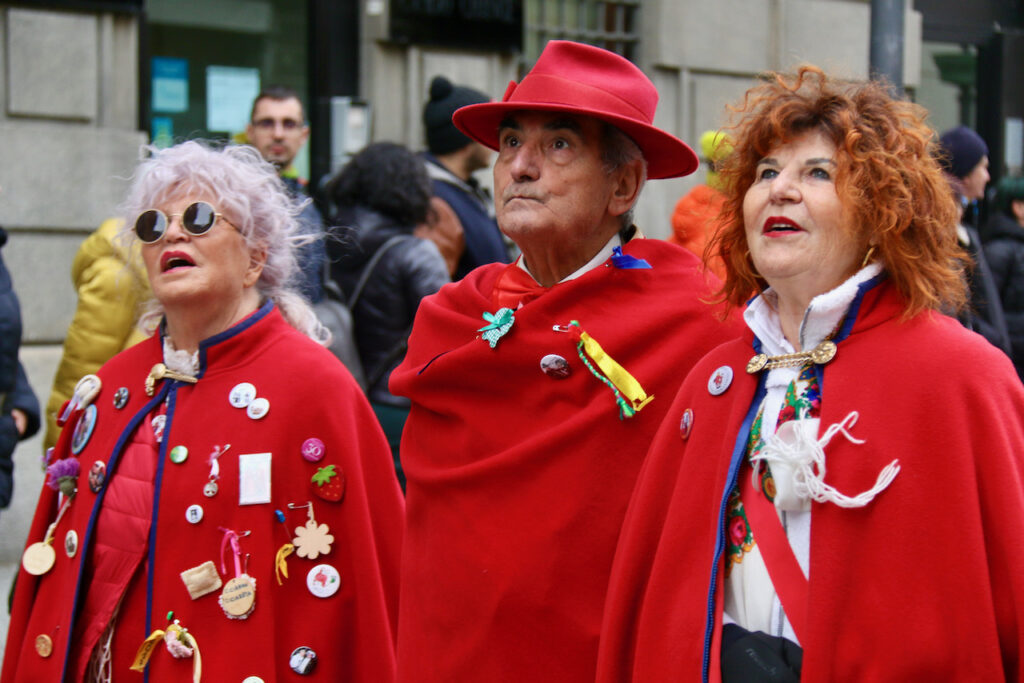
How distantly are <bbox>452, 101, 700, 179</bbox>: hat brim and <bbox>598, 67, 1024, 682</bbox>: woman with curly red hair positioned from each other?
0.47 m

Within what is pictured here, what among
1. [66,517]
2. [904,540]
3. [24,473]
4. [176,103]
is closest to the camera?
[904,540]

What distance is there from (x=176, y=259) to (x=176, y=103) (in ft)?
17.9

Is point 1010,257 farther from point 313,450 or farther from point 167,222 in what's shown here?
point 167,222

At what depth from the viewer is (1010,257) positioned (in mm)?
6781

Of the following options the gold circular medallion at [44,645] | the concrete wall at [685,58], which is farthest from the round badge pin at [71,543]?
the concrete wall at [685,58]

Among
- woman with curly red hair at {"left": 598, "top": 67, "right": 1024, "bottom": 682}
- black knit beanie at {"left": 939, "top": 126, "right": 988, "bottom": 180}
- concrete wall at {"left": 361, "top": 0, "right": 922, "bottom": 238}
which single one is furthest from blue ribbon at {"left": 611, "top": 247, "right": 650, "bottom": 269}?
concrete wall at {"left": 361, "top": 0, "right": 922, "bottom": 238}

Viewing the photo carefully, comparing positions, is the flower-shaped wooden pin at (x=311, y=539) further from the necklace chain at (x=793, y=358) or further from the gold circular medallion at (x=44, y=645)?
the necklace chain at (x=793, y=358)

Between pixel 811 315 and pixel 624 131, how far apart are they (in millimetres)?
974

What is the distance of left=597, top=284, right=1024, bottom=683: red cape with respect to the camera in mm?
2326

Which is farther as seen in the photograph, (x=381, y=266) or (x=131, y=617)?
(x=381, y=266)

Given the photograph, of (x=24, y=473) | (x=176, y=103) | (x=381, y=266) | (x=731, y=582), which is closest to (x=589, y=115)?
(x=731, y=582)

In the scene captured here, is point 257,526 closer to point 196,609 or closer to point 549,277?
point 196,609

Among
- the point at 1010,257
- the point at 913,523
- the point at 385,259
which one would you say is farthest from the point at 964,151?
the point at 913,523

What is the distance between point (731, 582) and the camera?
2635 mm
